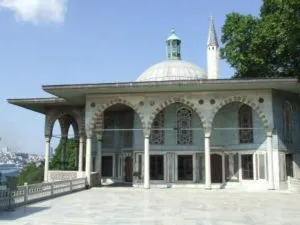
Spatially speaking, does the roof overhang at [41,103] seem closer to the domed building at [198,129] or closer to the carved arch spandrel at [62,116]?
the domed building at [198,129]

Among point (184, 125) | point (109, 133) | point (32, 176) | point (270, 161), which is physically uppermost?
point (184, 125)

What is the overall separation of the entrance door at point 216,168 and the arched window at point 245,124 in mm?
1380

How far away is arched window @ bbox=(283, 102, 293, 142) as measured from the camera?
16.9 m

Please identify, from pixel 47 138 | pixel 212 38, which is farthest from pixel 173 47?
pixel 47 138

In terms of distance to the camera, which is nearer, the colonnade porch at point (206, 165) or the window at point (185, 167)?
the colonnade porch at point (206, 165)

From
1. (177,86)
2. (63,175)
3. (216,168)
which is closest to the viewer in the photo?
(177,86)

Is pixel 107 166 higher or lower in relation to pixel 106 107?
lower

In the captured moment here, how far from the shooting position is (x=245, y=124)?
1730 cm

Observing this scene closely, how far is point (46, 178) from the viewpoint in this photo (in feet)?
65.0

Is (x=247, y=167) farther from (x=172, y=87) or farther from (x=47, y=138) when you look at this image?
(x=47, y=138)

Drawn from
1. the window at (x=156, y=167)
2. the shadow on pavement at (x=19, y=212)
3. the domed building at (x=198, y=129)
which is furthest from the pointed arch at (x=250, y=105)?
the shadow on pavement at (x=19, y=212)

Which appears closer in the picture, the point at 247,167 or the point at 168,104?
the point at 168,104

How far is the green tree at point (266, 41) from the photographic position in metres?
15.5

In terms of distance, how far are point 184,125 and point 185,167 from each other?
195 cm
